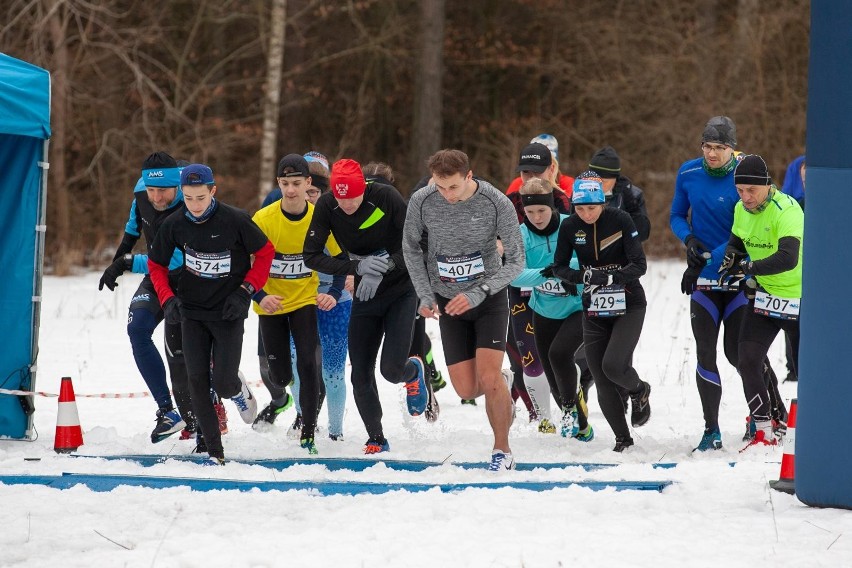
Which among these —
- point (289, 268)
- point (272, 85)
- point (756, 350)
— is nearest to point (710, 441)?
point (756, 350)

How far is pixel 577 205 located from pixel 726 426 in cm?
228

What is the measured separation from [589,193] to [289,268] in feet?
6.72

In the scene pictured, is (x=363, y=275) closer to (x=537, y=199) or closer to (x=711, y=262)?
(x=537, y=199)

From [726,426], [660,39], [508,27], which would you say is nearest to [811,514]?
[726,426]

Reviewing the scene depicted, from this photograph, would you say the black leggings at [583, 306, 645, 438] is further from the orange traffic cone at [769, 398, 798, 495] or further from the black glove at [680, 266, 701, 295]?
the orange traffic cone at [769, 398, 798, 495]

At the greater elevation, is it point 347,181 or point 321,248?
point 347,181

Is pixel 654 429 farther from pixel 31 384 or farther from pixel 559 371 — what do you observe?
pixel 31 384

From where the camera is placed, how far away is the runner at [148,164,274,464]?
7070 millimetres

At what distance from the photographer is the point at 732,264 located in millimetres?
7152

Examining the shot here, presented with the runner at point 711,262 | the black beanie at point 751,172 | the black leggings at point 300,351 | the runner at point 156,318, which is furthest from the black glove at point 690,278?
the runner at point 156,318

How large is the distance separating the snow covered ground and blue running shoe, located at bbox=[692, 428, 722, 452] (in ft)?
0.25

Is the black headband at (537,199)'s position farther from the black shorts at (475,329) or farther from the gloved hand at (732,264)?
the gloved hand at (732,264)

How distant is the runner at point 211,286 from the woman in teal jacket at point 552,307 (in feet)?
6.15

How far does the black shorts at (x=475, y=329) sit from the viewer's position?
6848 mm
